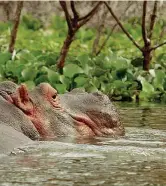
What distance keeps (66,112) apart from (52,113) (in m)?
0.14

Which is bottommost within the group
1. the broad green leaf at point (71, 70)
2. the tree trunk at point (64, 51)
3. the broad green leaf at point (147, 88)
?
the broad green leaf at point (147, 88)

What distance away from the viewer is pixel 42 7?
2028 centimetres

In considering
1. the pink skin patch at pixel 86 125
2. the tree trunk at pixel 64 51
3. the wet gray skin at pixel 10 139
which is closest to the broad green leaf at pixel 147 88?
the tree trunk at pixel 64 51

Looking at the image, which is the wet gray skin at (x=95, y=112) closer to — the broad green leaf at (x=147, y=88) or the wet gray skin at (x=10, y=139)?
the wet gray skin at (x=10, y=139)

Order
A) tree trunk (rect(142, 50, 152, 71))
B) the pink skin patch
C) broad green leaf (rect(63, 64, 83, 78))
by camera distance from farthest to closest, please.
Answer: tree trunk (rect(142, 50, 152, 71)), broad green leaf (rect(63, 64, 83, 78)), the pink skin patch

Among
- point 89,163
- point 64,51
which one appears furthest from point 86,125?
point 64,51

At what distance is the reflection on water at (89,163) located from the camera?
12.9 ft

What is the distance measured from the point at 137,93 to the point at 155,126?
3.60 meters

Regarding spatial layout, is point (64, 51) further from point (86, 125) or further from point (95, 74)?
point (86, 125)

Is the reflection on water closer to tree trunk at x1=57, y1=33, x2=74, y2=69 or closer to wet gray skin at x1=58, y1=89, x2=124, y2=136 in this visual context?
wet gray skin at x1=58, y1=89, x2=124, y2=136

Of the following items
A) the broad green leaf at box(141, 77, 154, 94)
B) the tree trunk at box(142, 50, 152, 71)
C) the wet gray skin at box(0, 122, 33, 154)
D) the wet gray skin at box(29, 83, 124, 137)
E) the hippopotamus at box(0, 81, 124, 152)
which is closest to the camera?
the wet gray skin at box(0, 122, 33, 154)

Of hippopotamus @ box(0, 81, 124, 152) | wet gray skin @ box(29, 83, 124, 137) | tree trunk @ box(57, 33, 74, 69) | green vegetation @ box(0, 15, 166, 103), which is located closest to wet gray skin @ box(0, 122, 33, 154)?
hippopotamus @ box(0, 81, 124, 152)

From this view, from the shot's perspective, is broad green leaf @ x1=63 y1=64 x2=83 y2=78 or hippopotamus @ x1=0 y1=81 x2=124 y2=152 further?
broad green leaf @ x1=63 y1=64 x2=83 y2=78

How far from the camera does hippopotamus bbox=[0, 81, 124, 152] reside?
525 cm
